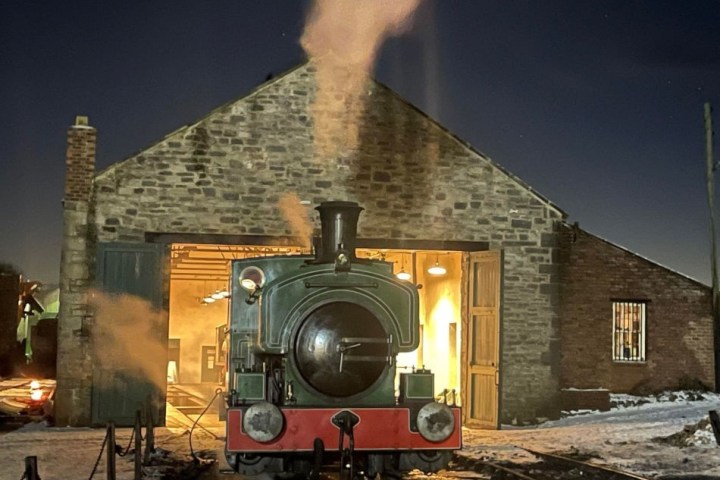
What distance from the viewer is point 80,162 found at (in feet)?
52.0

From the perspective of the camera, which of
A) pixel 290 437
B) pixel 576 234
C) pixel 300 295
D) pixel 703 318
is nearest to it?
pixel 290 437

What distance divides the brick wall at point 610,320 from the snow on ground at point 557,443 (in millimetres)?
1096

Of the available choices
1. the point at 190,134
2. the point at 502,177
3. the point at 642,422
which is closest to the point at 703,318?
the point at 642,422

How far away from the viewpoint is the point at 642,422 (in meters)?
16.6

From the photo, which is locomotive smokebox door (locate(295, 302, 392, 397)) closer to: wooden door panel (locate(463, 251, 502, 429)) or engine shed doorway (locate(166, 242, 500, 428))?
engine shed doorway (locate(166, 242, 500, 428))

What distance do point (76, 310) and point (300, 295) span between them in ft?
25.8

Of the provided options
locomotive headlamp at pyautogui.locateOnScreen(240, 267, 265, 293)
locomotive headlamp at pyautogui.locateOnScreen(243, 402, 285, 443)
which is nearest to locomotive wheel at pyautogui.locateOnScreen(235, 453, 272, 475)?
locomotive headlamp at pyautogui.locateOnScreen(243, 402, 285, 443)

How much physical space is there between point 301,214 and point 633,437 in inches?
251

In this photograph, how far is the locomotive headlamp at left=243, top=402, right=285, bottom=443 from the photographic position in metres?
8.31

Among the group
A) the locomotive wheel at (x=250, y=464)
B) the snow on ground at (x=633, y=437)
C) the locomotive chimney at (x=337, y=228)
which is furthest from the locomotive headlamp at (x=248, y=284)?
the snow on ground at (x=633, y=437)

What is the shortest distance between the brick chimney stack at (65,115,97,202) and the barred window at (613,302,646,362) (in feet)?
33.9

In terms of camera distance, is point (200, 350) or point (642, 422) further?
point (200, 350)

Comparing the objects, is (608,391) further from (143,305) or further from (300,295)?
(300,295)

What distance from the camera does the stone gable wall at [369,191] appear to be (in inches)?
633
